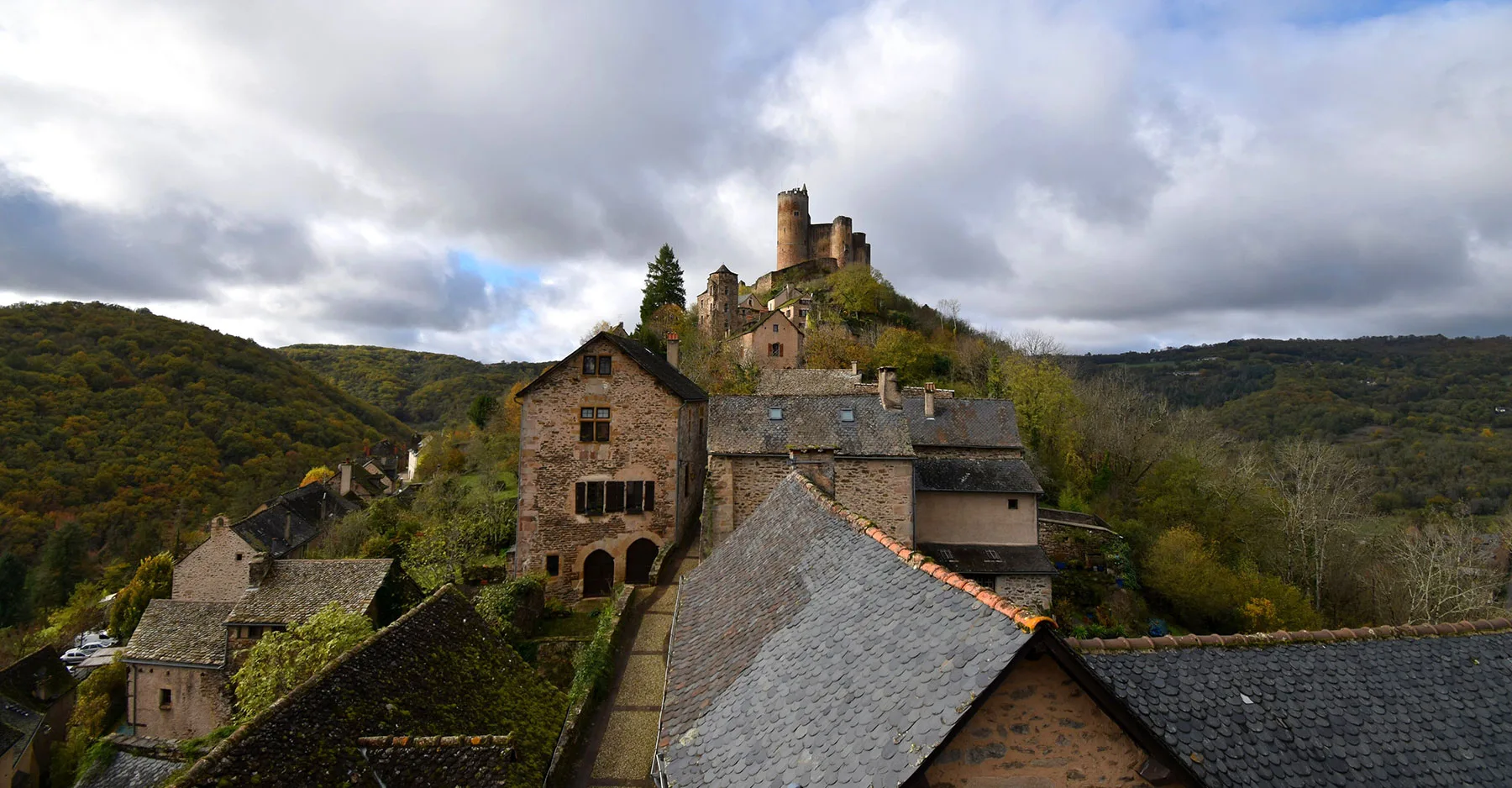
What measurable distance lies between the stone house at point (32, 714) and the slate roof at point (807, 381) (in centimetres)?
3160

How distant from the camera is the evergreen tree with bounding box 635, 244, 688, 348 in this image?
55281 mm

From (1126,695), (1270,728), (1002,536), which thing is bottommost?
(1002,536)

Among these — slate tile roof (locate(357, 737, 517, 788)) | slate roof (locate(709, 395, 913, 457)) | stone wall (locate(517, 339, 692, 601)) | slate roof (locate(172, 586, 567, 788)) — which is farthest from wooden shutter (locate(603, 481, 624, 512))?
slate tile roof (locate(357, 737, 517, 788))

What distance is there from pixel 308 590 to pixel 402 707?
53.6ft

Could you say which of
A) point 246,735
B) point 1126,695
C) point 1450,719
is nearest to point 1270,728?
point 1126,695

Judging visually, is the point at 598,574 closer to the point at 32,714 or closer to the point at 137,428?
the point at 32,714

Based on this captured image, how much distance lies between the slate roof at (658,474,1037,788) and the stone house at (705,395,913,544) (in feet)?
31.2

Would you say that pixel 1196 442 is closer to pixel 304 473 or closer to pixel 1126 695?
pixel 1126 695

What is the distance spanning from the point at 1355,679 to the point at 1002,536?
1781 centimetres

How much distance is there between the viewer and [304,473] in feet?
207

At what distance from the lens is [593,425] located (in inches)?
832

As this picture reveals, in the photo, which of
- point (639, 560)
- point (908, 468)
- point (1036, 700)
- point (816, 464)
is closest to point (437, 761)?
point (1036, 700)

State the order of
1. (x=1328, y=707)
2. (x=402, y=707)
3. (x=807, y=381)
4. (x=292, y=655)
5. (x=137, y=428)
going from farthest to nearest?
(x=137, y=428), (x=807, y=381), (x=292, y=655), (x=402, y=707), (x=1328, y=707)

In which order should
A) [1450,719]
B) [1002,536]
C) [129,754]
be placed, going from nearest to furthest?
[1450,719] → [129,754] → [1002,536]
